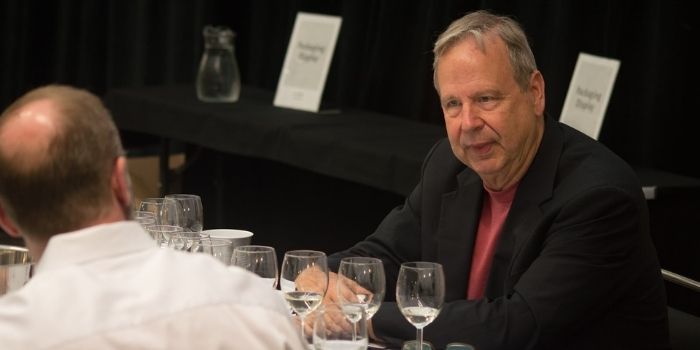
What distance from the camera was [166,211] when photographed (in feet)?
10.0

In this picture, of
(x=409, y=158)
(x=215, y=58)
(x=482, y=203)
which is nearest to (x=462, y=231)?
(x=482, y=203)

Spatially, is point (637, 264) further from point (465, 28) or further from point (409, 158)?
point (409, 158)

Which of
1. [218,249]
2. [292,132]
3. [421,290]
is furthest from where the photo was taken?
[292,132]

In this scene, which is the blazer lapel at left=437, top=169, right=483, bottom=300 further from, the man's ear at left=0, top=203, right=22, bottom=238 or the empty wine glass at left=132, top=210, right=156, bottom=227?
the man's ear at left=0, top=203, right=22, bottom=238

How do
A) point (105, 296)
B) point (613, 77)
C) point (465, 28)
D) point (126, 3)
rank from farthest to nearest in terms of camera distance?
point (126, 3)
point (613, 77)
point (465, 28)
point (105, 296)

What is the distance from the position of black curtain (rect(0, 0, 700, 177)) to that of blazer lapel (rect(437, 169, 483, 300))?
1.76 m

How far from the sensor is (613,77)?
4.36 m

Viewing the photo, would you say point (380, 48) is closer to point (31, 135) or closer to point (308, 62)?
point (308, 62)

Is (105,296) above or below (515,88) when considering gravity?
below

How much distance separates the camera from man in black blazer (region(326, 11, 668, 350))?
2777 millimetres

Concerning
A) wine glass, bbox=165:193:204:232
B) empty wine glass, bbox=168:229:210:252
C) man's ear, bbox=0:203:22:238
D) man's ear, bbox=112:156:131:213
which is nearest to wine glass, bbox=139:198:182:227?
wine glass, bbox=165:193:204:232

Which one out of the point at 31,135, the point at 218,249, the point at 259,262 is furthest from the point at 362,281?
the point at 31,135

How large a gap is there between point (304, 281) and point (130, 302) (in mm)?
895

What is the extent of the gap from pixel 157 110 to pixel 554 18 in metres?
1.87
